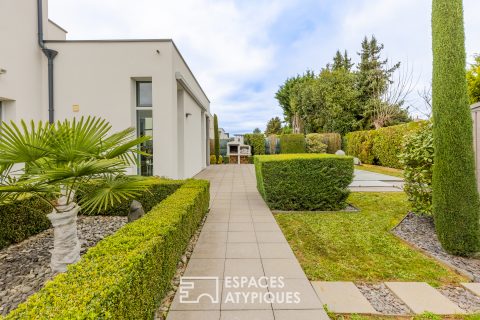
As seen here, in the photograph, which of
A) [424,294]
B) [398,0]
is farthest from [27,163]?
[398,0]

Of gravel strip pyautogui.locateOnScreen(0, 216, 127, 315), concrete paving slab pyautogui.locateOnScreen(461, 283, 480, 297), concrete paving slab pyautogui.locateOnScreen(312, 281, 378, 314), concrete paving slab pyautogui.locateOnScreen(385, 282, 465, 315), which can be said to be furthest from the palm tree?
concrete paving slab pyautogui.locateOnScreen(461, 283, 480, 297)

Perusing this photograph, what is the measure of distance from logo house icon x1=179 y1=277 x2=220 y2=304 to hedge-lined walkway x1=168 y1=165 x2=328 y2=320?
1cm

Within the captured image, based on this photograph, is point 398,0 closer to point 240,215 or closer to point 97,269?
point 240,215

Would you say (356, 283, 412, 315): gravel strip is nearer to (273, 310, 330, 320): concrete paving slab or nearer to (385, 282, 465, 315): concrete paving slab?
(385, 282, 465, 315): concrete paving slab

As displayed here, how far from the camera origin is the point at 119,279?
5.38ft

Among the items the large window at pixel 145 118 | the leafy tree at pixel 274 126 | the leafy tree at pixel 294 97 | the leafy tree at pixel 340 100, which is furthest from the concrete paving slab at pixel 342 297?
the leafy tree at pixel 274 126

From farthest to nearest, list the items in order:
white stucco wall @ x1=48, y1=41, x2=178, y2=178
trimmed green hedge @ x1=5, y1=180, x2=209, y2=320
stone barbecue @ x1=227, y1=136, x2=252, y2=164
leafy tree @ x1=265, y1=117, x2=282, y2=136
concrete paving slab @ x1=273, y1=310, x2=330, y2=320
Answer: leafy tree @ x1=265, y1=117, x2=282, y2=136 < stone barbecue @ x1=227, y1=136, x2=252, y2=164 < white stucco wall @ x1=48, y1=41, x2=178, y2=178 < concrete paving slab @ x1=273, y1=310, x2=330, y2=320 < trimmed green hedge @ x1=5, y1=180, x2=209, y2=320

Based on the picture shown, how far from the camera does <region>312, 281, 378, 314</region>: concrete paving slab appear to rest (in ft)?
7.98

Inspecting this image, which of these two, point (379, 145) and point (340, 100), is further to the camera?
point (340, 100)

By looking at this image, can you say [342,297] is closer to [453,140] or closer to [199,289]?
[199,289]

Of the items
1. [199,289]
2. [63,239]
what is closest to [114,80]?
Result: [63,239]

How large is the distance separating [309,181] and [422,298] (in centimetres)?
347

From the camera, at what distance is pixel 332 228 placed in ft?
15.9

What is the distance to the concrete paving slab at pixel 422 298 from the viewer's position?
2428 millimetres
